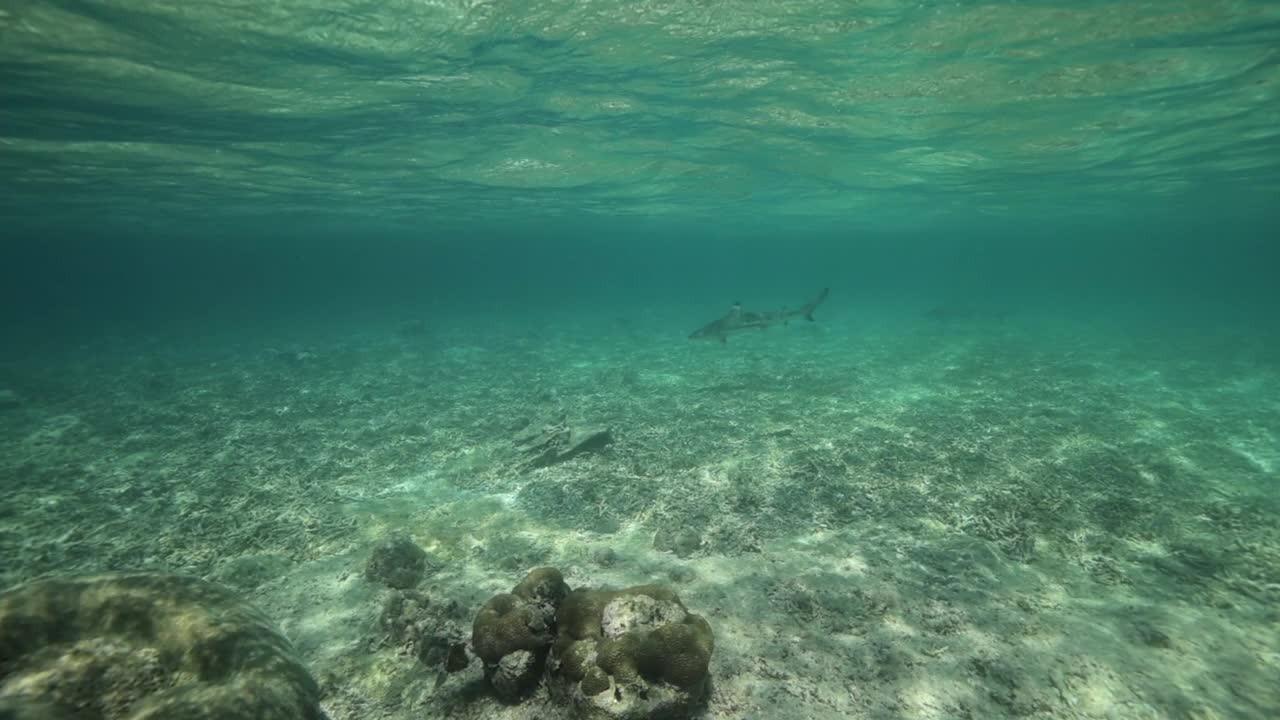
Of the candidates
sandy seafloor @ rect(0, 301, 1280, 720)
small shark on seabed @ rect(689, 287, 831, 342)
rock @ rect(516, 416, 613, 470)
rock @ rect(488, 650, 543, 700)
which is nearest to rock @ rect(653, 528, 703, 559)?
sandy seafloor @ rect(0, 301, 1280, 720)

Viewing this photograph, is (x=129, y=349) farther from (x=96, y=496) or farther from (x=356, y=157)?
(x=96, y=496)

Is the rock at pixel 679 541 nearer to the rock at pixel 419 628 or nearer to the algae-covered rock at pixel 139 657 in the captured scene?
the rock at pixel 419 628

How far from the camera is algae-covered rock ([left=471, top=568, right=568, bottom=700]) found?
516 centimetres

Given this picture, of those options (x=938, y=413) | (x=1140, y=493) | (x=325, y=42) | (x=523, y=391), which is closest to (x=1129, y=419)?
(x=938, y=413)

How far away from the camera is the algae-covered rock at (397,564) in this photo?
7.88 metres

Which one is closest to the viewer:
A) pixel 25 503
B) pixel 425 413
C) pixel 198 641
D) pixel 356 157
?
pixel 198 641

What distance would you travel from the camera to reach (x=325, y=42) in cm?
1447

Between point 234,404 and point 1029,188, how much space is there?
156ft

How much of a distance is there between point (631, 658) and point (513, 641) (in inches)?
49.1

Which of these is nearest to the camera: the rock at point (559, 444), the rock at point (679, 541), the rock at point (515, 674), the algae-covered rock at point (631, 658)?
the algae-covered rock at point (631, 658)

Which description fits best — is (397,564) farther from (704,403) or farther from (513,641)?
(704,403)

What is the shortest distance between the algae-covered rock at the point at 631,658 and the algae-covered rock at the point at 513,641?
0.64 feet

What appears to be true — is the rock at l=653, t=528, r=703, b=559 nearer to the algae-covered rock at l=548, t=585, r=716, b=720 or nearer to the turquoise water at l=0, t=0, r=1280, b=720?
the turquoise water at l=0, t=0, r=1280, b=720

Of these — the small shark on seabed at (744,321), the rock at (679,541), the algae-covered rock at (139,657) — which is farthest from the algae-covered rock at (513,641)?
the small shark on seabed at (744,321)
